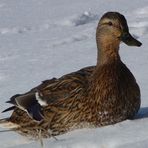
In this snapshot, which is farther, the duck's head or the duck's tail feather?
the duck's tail feather

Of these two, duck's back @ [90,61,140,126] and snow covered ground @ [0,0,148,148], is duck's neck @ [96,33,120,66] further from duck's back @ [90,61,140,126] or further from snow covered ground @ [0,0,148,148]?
snow covered ground @ [0,0,148,148]

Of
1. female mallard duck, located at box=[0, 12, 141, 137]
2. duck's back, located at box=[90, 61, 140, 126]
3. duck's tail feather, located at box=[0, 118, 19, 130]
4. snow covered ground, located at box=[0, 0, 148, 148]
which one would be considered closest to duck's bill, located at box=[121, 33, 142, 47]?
female mallard duck, located at box=[0, 12, 141, 137]

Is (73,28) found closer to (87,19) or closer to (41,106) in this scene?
(87,19)

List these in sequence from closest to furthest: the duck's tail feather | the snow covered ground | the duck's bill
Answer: the snow covered ground < the duck's bill < the duck's tail feather

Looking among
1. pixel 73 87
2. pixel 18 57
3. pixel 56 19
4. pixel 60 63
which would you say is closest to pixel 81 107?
pixel 73 87

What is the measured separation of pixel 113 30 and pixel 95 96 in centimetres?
48

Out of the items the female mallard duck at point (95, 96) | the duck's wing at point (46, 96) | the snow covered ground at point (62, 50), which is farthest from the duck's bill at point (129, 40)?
the snow covered ground at point (62, 50)

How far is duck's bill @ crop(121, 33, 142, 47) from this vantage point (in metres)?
5.22

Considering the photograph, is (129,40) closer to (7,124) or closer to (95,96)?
(95,96)

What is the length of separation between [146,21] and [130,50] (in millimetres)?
1577

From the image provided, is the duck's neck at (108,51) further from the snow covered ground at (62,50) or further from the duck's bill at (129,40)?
the snow covered ground at (62,50)

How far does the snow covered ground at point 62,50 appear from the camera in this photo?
4.84 meters

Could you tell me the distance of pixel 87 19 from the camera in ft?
35.0

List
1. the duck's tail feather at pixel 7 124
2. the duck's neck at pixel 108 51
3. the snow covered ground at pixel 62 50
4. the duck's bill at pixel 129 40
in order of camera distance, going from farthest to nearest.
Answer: the duck's tail feather at pixel 7 124 → the duck's neck at pixel 108 51 → the duck's bill at pixel 129 40 → the snow covered ground at pixel 62 50
